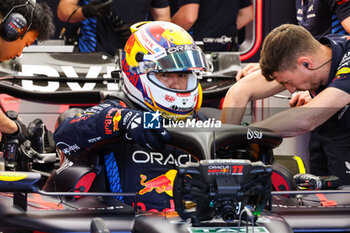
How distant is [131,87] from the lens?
2627mm

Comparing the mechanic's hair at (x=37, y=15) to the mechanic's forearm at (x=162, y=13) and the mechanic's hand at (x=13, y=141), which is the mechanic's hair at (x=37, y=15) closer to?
the mechanic's hand at (x=13, y=141)

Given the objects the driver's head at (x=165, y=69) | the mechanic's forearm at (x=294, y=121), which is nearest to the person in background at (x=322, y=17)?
the mechanic's forearm at (x=294, y=121)

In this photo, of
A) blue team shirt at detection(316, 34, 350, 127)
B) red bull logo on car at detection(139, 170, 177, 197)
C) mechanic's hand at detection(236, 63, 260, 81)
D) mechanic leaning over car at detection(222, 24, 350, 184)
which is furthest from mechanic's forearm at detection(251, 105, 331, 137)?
mechanic's hand at detection(236, 63, 260, 81)

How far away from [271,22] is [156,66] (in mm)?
3334

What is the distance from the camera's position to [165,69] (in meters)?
2.47

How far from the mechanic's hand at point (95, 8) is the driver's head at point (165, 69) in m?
2.02

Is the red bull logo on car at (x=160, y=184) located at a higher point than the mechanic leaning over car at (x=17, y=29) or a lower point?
lower

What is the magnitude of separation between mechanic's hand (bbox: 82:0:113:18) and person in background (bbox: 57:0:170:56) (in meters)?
0.02

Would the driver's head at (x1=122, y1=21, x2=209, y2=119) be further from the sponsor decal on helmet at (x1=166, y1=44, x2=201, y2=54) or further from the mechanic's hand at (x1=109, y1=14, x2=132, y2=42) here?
the mechanic's hand at (x1=109, y1=14, x2=132, y2=42)

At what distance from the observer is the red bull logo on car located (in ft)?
7.61

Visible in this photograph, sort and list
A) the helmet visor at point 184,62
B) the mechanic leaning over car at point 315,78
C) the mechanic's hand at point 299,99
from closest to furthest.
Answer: the helmet visor at point 184,62 → the mechanic leaning over car at point 315,78 → the mechanic's hand at point 299,99

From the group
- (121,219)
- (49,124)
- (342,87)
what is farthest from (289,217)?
(49,124)

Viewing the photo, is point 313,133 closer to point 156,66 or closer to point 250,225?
point 156,66

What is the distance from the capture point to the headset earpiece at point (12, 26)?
2.94m
